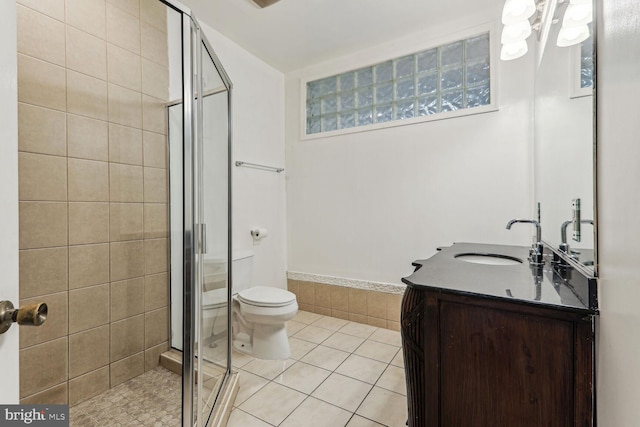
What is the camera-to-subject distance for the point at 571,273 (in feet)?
3.43

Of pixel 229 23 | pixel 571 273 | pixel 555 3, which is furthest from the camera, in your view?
pixel 229 23

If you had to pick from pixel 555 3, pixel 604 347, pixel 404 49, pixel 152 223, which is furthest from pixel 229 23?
pixel 604 347

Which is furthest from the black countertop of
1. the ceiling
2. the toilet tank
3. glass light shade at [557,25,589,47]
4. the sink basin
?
the ceiling

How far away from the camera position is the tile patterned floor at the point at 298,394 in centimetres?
144

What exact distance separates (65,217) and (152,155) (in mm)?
575

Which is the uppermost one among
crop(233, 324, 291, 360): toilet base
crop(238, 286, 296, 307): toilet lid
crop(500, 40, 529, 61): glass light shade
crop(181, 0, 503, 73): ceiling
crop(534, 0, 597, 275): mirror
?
crop(181, 0, 503, 73): ceiling

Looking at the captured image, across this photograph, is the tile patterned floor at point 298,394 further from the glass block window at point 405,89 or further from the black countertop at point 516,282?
the glass block window at point 405,89

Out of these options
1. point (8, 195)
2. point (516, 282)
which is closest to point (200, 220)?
point (8, 195)

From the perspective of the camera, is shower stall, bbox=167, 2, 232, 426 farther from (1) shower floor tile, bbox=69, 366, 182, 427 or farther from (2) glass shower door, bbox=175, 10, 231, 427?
(1) shower floor tile, bbox=69, 366, 182, 427

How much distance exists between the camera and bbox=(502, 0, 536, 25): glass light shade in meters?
1.46

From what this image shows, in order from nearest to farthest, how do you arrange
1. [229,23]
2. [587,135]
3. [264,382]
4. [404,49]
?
1. [587,135]
2. [264,382]
3. [229,23]
4. [404,49]

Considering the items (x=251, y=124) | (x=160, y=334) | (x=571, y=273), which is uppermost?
(x=251, y=124)

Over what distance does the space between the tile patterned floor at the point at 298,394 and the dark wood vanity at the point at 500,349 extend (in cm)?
50

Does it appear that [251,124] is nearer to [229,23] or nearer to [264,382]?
[229,23]
